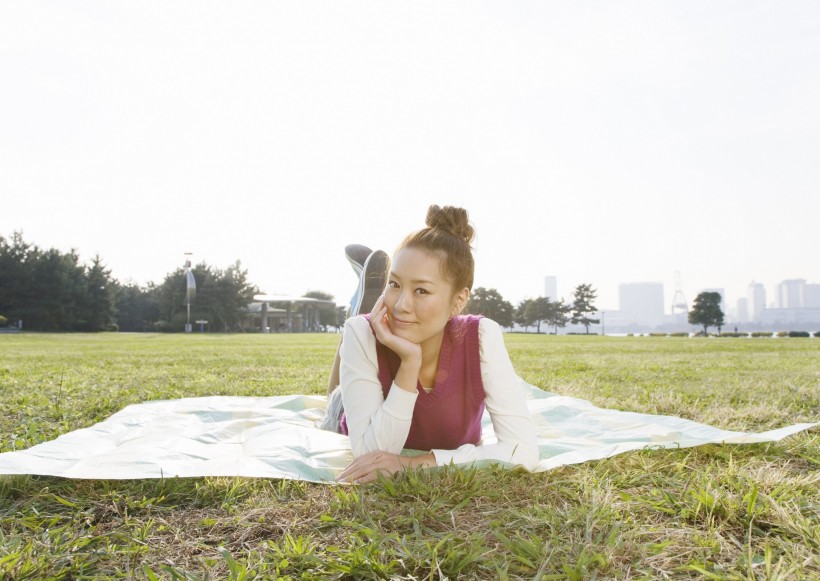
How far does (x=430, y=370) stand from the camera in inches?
94.0

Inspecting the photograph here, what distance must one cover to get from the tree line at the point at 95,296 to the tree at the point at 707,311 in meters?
43.3

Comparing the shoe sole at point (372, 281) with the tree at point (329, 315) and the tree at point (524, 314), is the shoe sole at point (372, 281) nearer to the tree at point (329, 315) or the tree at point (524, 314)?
the tree at point (329, 315)

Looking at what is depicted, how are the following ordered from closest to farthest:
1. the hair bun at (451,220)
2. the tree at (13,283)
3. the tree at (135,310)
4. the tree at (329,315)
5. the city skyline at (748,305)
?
the hair bun at (451,220) < the tree at (13,283) < the tree at (135,310) < the tree at (329,315) < the city skyline at (748,305)

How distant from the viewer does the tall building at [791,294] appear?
450ft

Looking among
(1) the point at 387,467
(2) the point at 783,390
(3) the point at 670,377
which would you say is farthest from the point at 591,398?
(1) the point at 387,467

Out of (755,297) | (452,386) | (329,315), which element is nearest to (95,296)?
(329,315)

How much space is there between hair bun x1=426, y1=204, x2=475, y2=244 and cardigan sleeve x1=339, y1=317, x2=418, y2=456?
526 mm

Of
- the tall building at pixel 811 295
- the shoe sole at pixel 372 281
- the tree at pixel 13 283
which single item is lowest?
the shoe sole at pixel 372 281

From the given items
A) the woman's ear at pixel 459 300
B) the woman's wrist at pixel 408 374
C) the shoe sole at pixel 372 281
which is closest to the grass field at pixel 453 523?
the woman's wrist at pixel 408 374

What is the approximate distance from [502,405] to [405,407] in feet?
1.35

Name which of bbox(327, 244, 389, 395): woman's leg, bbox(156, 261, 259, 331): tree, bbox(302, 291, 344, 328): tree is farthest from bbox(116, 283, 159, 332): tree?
bbox(327, 244, 389, 395): woman's leg

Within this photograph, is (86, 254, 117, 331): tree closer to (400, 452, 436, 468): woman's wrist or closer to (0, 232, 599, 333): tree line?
(0, 232, 599, 333): tree line

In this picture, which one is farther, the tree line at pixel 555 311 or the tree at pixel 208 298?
the tree line at pixel 555 311

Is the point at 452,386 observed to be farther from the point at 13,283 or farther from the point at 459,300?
the point at 13,283
